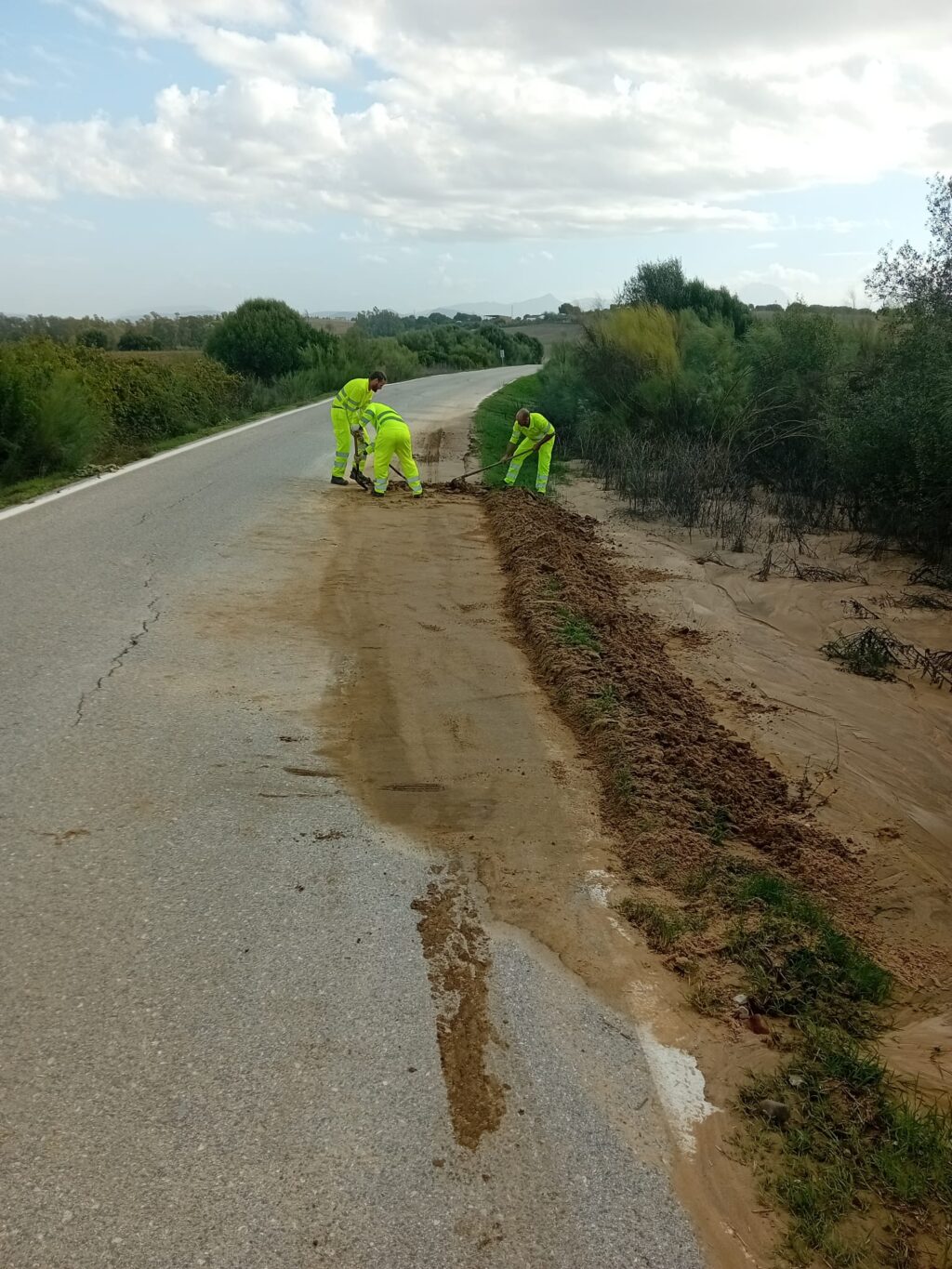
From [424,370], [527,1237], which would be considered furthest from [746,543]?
[424,370]

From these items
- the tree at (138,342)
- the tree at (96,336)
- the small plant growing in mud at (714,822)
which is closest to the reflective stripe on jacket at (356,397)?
the small plant growing in mud at (714,822)

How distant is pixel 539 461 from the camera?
1425 cm

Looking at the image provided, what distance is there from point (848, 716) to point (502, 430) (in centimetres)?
A: 1613

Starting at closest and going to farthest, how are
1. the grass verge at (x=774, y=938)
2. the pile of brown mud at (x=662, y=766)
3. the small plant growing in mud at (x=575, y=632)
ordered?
the grass verge at (x=774, y=938) < the pile of brown mud at (x=662, y=766) < the small plant growing in mud at (x=575, y=632)

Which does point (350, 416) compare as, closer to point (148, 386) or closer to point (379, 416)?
point (379, 416)

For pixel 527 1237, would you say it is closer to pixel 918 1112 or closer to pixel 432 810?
pixel 918 1112

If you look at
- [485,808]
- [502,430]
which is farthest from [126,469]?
[485,808]

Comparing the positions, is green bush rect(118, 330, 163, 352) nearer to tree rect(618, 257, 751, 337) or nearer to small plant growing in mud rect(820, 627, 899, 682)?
tree rect(618, 257, 751, 337)

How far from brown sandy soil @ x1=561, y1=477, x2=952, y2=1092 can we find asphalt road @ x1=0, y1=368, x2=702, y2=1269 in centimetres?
121

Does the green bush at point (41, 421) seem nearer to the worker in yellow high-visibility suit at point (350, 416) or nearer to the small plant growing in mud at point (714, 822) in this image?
the worker in yellow high-visibility suit at point (350, 416)

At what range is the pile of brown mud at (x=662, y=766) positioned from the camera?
4508 mm

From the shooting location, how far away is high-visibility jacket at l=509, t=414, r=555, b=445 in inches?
563

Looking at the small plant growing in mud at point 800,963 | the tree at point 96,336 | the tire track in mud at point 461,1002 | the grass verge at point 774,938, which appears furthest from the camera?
the tree at point 96,336

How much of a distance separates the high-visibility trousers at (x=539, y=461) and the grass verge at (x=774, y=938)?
22.9 ft
